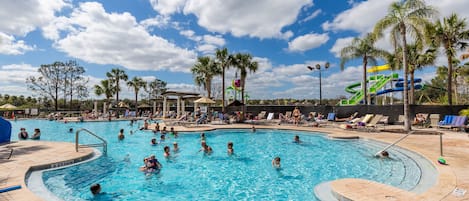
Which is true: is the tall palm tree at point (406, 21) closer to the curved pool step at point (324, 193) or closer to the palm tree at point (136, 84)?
the curved pool step at point (324, 193)

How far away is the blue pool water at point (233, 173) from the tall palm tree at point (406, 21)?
6.32m

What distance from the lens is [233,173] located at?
7.21 metres

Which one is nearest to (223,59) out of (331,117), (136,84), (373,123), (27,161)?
(331,117)

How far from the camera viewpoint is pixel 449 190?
165 inches

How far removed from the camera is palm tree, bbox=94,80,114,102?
1680 inches

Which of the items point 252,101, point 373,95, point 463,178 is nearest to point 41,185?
point 463,178

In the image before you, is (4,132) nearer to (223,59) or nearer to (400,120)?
(223,59)

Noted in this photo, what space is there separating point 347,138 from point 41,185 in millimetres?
11207

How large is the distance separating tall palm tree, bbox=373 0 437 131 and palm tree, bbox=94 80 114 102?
4167 cm

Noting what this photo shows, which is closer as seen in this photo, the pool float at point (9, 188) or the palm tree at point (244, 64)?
the pool float at point (9, 188)

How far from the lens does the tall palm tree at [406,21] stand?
39.9 ft

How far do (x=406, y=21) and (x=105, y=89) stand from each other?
142 ft

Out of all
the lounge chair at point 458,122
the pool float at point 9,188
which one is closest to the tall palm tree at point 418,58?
the lounge chair at point 458,122

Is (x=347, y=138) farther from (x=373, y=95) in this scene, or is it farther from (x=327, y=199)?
(x=373, y=95)
